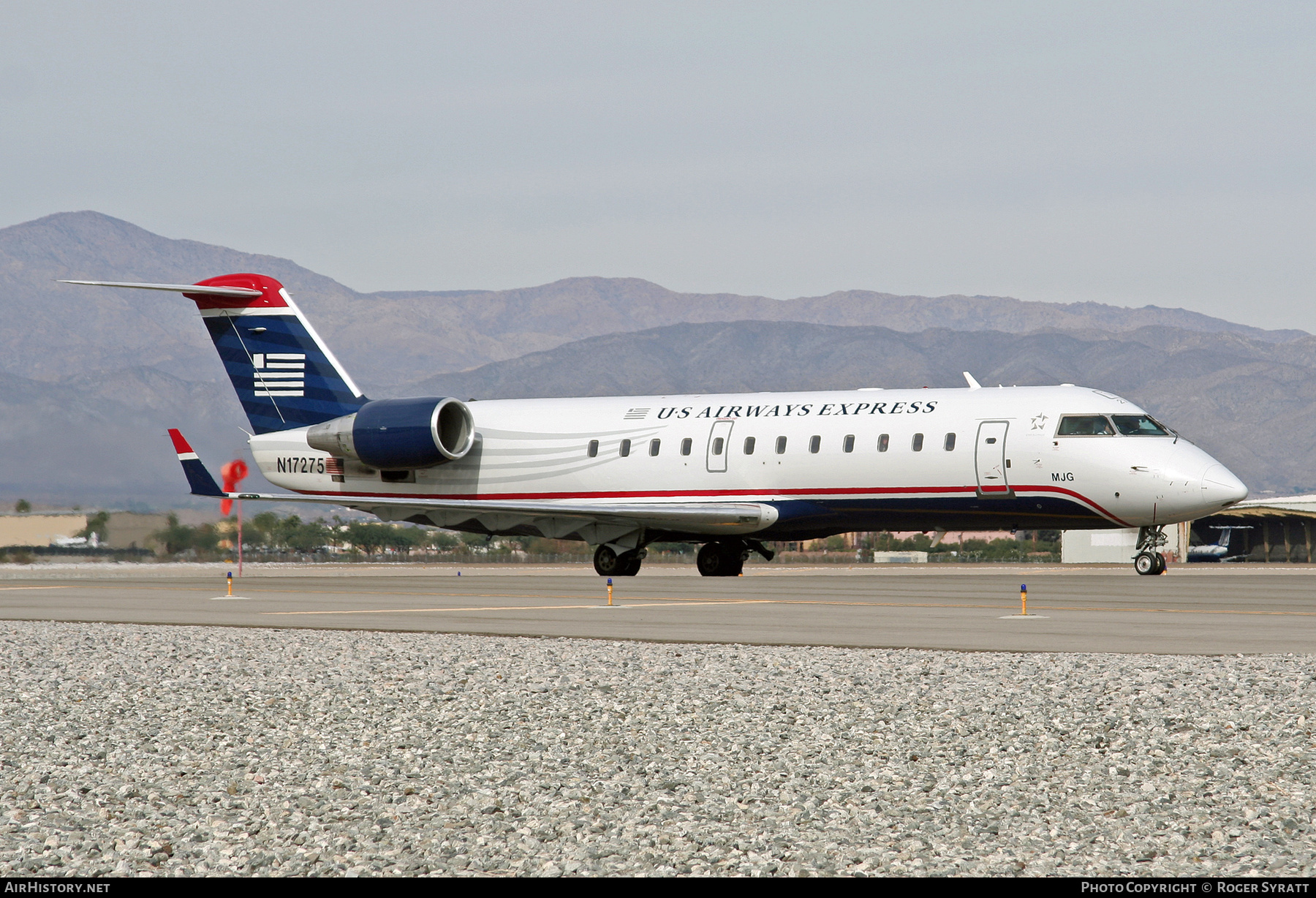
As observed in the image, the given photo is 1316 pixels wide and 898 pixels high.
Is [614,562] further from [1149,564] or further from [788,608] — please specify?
[788,608]

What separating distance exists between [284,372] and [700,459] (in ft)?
36.4

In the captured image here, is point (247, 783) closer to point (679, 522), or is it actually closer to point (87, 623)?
point (87, 623)

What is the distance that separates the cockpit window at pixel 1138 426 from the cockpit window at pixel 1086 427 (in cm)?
14

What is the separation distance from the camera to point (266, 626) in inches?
717

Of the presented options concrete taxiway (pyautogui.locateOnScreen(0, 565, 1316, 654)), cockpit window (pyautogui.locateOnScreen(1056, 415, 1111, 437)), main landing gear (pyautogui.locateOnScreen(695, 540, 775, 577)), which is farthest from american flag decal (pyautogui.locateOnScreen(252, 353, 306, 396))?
cockpit window (pyautogui.locateOnScreen(1056, 415, 1111, 437))

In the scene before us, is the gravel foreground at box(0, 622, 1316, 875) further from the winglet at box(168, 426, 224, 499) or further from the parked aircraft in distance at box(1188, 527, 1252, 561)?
the parked aircraft in distance at box(1188, 527, 1252, 561)

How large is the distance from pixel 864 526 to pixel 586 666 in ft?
57.2

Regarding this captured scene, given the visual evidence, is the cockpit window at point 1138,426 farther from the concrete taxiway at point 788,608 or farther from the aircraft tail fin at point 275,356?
the aircraft tail fin at point 275,356

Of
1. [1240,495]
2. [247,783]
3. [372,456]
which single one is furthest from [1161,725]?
[372,456]

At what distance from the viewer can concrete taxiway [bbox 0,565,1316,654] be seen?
51.0 ft

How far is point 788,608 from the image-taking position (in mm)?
19812

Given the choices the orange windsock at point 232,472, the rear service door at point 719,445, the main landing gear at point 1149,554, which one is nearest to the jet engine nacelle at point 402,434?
the rear service door at point 719,445

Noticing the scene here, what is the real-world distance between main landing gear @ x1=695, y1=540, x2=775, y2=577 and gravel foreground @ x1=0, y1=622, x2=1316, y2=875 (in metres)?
18.3

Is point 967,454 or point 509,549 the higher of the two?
point 967,454
